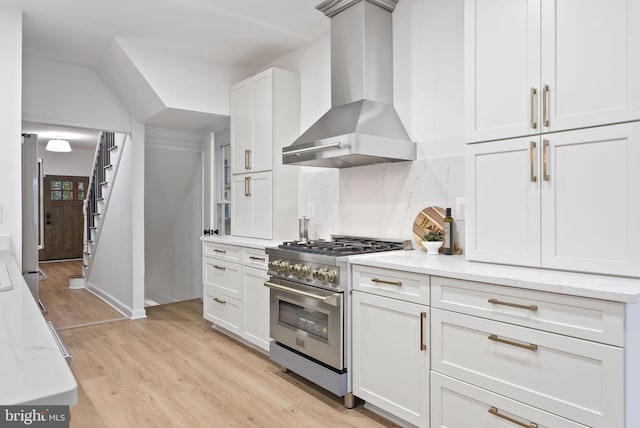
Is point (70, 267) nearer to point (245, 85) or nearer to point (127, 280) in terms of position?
point (127, 280)

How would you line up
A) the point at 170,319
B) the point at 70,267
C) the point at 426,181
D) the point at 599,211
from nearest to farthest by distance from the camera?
the point at 599,211
the point at 426,181
the point at 170,319
the point at 70,267

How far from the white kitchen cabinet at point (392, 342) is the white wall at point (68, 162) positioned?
885 centimetres

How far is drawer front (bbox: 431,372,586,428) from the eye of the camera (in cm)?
162

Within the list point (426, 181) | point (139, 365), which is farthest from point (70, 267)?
point (426, 181)

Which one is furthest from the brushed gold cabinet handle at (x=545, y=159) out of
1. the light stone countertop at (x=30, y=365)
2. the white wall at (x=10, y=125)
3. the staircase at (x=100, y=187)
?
the staircase at (x=100, y=187)

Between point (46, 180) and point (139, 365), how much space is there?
750 centimetres

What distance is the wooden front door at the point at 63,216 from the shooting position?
29.2 feet

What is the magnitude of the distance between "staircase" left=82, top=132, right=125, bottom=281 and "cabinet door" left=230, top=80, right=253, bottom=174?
5.19 ft

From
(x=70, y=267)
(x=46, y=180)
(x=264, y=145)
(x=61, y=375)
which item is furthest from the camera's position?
(x=46, y=180)

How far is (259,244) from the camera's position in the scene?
3291 mm

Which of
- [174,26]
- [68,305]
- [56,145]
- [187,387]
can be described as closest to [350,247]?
[187,387]

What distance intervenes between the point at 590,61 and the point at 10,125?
11.6 feet

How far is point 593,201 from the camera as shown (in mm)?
1713

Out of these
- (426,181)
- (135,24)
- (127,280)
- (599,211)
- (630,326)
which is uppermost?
(135,24)
